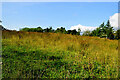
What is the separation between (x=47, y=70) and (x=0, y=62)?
6.61 feet

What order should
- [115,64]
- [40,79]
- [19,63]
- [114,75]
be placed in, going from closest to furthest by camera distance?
[40,79]
[114,75]
[19,63]
[115,64]

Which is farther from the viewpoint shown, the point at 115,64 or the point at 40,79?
the point at 115,64

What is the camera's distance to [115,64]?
4484 mm

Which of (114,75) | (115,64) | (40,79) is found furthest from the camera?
(115,64)

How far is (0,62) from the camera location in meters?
4.18

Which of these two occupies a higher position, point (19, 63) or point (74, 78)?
point (19, 63)

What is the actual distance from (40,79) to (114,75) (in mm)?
2537

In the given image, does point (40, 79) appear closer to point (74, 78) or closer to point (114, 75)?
point (74, 78)

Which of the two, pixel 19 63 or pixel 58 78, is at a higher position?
pixel 19 63

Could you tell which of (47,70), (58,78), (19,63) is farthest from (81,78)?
(19,63)

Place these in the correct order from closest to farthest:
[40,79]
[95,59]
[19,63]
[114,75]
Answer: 1. [40,79]
2. [114,75]
3. [19,63]
4. [95,59]

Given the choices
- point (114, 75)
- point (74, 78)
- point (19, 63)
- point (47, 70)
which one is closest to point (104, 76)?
point (114, 75)

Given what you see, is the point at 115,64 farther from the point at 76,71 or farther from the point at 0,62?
the point at 0,62

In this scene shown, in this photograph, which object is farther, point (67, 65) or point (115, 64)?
point (115, 64)
